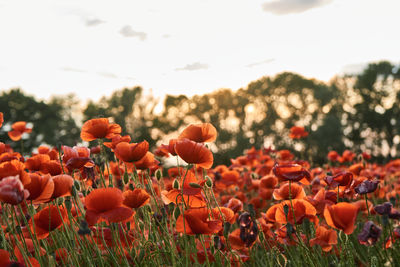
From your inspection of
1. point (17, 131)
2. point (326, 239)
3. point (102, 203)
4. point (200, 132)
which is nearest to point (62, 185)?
point (102, 203)

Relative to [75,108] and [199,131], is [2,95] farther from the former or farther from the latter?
[199,131]

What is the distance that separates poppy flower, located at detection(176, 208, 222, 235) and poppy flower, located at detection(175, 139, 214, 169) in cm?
27

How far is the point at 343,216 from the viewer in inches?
64.9

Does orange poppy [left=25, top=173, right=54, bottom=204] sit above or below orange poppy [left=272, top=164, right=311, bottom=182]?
above

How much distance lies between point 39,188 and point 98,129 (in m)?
0.73

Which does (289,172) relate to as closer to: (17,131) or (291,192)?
(291,192)

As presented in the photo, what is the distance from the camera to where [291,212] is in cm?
204

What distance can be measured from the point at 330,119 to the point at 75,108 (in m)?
21.9

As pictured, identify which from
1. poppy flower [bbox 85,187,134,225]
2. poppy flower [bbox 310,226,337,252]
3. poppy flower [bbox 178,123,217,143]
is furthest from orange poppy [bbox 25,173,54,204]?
poppy flower [bbox 310,226,337,252]

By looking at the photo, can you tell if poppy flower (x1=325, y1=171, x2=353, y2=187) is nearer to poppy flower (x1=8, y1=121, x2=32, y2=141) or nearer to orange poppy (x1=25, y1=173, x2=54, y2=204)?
orange poppy (x1=25, y1=173, x2=54, y2=204)

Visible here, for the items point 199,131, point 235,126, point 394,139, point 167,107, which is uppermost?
point 199,131

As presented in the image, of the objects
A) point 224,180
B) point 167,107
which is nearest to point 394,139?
point 167,107

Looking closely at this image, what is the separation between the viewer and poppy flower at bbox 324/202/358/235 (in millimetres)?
1629

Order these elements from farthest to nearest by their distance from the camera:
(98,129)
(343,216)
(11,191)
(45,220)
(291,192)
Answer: (98,129) → (291,192) → (45,220) → (343,216) → (11,191)
